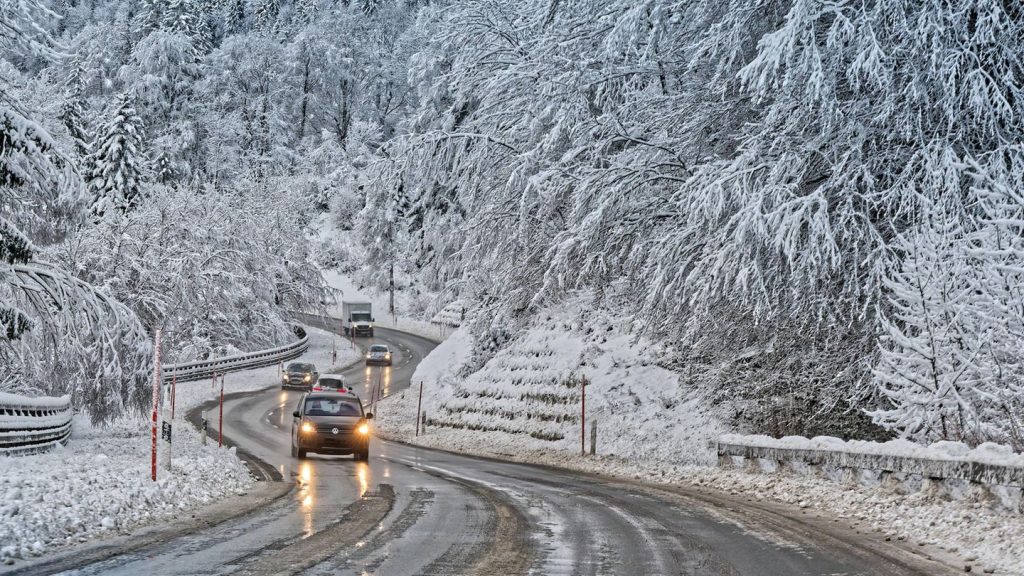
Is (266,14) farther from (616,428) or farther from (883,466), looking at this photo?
(883,466)

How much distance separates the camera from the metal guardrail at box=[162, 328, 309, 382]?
169 feet

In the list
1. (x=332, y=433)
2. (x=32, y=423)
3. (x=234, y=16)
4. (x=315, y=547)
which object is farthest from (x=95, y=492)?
(x=234, y=16)

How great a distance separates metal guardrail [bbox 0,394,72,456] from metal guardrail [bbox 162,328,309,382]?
23764mm

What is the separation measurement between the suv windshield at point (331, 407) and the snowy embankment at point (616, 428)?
4.87 m

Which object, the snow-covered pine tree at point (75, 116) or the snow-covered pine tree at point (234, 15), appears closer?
the snow-covered pine tree at point (75, 116)

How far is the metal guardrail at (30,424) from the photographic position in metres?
17.5

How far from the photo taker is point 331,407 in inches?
957

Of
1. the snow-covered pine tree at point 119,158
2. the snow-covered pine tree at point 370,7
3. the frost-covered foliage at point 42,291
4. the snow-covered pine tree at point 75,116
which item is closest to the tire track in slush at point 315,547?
the frost-covered foliage at point 42,291

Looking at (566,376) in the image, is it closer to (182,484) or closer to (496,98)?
(496,98)

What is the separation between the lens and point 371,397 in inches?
1970

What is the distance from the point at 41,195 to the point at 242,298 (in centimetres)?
4963

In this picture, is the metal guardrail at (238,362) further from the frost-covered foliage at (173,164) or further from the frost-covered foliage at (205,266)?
the frost-covered foliage at (173,164)

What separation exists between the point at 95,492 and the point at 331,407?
41.1 feet

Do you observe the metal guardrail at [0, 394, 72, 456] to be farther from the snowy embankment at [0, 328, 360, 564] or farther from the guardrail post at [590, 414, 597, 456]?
the guardrail post at [590, 414, 597, 456]
